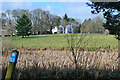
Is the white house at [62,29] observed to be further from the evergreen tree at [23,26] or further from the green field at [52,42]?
the evergreen tree at [23,26]

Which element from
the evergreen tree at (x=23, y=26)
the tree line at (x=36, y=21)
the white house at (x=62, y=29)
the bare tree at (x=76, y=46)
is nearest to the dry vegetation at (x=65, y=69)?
the bare tree at (x=76, y=46)

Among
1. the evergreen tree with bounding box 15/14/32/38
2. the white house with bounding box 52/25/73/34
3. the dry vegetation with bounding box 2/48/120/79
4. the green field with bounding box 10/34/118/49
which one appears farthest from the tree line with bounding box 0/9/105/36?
the dry vegetation with bounding box 2/48/120/79

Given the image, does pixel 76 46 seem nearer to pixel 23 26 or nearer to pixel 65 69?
pixel 65 69

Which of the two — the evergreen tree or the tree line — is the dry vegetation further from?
the evergreen tree

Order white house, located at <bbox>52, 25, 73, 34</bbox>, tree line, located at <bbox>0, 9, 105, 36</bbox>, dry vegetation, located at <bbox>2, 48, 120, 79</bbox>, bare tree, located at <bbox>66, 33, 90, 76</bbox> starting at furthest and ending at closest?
tree line, located at <bbox>0, 9, 105, 36</bbox>
white house, located at <bbox>52, 25, 73, 34</bbox>
bare tree, located at <bbox>66, 33, 90, 76</bbox>
dry vegetation, located at <bbox>2, 48, 120, 79</bbox>

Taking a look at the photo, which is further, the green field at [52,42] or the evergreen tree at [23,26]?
the green field at [52,42]

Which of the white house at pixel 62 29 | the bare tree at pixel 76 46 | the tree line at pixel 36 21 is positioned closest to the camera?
the bare tree at pixel 76 46

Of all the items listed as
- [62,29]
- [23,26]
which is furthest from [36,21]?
[62,29]

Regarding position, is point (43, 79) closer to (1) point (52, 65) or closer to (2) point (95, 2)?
(1) point (52, 65)

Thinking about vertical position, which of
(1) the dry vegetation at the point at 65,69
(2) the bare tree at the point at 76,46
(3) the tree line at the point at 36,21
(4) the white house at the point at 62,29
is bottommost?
(1) the dry vegetation at the point at 65,69

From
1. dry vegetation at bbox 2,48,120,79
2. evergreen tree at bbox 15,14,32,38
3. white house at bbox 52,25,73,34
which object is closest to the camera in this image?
dry vegetation at bbox 2,48,120,79

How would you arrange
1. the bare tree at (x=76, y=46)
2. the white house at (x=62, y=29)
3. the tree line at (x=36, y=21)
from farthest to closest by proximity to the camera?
the tree line at (x=36, y=21), the white house at (x=62, y=29), the bare tree at (x=76, y=46)

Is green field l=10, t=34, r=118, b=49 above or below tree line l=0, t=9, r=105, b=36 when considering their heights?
below

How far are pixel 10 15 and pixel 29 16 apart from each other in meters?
0.83
